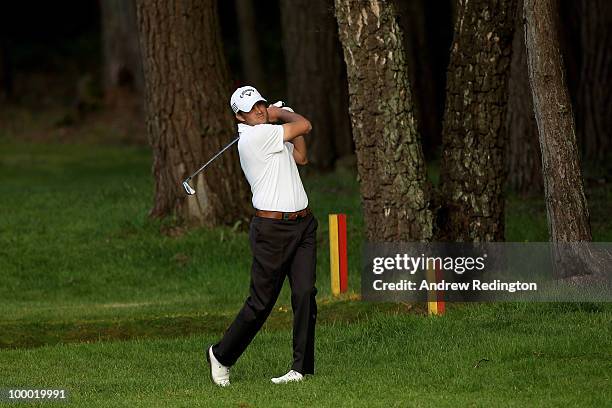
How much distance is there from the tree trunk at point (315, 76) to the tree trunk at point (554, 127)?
41.4 ft

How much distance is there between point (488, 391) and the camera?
33.1 feet

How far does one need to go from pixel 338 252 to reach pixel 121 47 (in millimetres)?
21773

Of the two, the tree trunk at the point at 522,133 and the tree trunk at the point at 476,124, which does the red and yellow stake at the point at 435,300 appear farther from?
the tree trunk at the point at 522,133

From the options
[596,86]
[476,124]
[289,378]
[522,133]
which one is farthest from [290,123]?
[596,86]

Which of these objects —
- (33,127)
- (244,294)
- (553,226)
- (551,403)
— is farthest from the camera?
(33,127)

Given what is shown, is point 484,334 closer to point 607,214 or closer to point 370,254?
point 370,254

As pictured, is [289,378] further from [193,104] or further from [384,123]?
[193,104]

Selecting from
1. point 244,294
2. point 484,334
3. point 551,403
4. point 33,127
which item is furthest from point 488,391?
point 33,127

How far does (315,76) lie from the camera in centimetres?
2647

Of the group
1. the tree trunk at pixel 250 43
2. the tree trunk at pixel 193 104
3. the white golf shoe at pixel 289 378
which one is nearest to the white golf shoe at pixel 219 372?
the white golf shoe at pixel 289 378

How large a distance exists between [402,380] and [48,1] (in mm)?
35223

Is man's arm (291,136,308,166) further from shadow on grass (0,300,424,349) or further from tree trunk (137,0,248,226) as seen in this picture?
tree trunk (137,0,248,226)

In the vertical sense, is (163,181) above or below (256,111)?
below

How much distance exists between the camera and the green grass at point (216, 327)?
1033 cm
